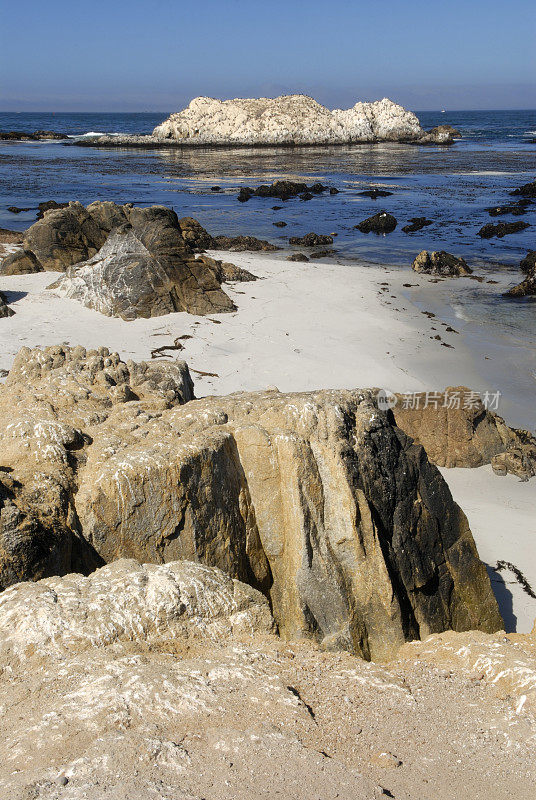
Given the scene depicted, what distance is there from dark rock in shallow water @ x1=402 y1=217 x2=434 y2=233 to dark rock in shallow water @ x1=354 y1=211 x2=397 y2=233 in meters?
0.59

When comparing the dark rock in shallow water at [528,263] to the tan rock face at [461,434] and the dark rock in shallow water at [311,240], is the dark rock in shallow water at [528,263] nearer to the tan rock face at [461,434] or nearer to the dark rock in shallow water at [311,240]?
the dark rock in shallow water at [311,240]

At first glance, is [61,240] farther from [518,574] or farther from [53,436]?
[518,574]

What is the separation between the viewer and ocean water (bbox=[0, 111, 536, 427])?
49.6 feet

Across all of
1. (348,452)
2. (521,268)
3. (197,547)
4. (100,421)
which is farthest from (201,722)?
(521,268)

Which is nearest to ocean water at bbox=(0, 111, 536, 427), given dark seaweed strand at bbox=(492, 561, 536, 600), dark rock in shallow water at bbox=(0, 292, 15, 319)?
dark seaweed strand at bbox=(492, 561, 536, 600)

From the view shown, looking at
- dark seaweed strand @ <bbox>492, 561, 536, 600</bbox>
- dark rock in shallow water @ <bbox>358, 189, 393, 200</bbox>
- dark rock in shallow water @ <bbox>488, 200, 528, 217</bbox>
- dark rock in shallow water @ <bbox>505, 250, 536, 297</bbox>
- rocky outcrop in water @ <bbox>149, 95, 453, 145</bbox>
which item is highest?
rocky outcrop in water @ <bbox>149, 95, 453, 145</bbox>

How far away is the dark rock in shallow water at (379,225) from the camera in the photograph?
26.0 metres

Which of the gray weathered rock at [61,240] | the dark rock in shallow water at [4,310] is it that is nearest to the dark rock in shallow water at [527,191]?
the gray weathered rock at [61,240]

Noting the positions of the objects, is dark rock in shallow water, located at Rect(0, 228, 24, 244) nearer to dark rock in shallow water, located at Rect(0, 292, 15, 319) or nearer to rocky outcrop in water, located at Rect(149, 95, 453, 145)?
dark rock in shallow water, located at Rect(0, 292, 15, 319)

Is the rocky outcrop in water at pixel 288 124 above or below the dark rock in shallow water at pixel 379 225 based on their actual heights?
above

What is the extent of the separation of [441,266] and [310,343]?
27.8 feet

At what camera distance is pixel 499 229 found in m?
25.2

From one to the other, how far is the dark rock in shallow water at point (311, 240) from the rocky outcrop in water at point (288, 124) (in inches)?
2186

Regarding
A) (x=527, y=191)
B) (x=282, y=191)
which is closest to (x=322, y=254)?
(x=282, y=191)
